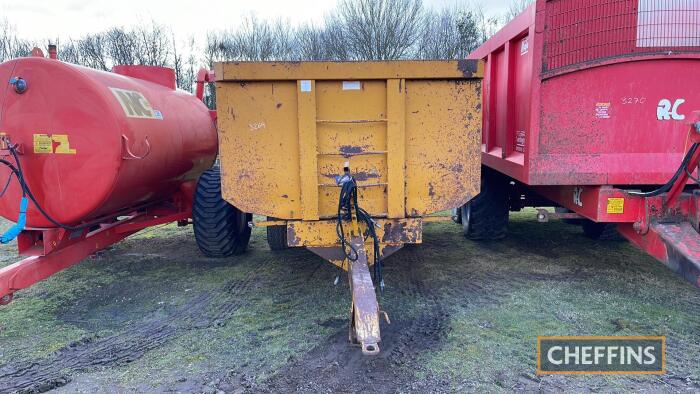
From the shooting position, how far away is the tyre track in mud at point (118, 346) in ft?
10.9

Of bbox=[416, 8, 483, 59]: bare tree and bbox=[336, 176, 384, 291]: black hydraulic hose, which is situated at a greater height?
bbox=[416, 8, 483, 59]: bare tree

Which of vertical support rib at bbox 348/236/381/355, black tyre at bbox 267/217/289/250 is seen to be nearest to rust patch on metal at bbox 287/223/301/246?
vertical support rib at bbox 348/236/381/355

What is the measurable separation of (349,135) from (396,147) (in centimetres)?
39

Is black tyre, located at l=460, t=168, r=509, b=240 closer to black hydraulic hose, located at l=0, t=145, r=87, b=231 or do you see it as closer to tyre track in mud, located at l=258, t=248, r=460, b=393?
tyre track in mud, located at l=258, t=248, r=460, b=393

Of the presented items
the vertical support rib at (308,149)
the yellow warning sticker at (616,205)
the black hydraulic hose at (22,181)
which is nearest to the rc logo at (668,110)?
the yellow warning sticker at (616,205)

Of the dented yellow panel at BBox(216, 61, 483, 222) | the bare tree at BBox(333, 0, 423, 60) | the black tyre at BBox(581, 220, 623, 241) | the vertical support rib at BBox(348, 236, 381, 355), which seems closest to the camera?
the vertical support rib at BBox(348, 236, 381, 355)

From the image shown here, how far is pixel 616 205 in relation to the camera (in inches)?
163

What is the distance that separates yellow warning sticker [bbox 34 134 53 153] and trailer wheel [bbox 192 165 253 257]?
6.22ft

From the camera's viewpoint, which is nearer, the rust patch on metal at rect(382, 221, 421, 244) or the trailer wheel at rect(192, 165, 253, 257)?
the rust patch on metal at rect(382, 221, 421, 244)

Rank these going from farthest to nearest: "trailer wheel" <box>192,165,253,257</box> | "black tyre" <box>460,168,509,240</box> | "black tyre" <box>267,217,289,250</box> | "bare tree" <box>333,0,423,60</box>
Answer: "bare tree" <box>333,0,423,60</box>
"black tyre" <box>460,168,509,240</box>
"black tyre" <box>267,217,289,250</box>
"trailer wheel" <box>192,165,253,257</box>

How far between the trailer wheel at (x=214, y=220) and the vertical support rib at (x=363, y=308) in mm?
2411

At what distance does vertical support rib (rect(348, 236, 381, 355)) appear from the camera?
300cm

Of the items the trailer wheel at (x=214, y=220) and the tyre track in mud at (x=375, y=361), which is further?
the trailer wheel at (x=214, y=220)

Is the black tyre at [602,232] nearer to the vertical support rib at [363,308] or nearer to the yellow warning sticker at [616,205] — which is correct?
the yellow warning sticker at [616,205]
